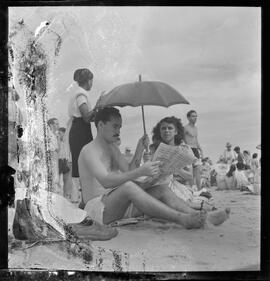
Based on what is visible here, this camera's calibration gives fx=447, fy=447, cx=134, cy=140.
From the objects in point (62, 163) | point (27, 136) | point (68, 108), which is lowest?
point (62, 163)

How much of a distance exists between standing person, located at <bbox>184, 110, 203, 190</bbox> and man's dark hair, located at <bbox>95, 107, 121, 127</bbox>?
2.30 ft

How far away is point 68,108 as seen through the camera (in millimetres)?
4496

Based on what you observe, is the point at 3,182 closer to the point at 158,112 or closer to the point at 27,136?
the point at 27,136

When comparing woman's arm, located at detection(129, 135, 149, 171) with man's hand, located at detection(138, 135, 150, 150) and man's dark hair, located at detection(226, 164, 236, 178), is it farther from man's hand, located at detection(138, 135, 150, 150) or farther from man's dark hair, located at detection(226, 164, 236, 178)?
man's dark hair, located at detection(226, 164, 236, 178)

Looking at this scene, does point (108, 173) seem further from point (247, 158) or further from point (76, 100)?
point (247, 158)

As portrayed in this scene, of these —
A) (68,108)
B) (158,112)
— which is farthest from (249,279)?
(68,108)

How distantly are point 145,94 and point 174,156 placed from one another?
0.68 metres

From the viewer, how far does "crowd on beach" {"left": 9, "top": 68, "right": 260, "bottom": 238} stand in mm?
4410

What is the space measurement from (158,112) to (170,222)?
43.1 inches

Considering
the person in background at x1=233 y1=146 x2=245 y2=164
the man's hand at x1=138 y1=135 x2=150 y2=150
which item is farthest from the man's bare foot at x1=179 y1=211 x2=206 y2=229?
the man's hand at x1=138 y1=135 x2=150 y2=150

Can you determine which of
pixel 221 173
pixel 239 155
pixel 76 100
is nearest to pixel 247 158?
pixel 239 155

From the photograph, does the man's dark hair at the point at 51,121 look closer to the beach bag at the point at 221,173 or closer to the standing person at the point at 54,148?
the standing person at the point at 54,148

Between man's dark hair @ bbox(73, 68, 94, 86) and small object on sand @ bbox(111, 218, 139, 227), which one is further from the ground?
man's dark hair @ bbox(73, 68, 94, 86)

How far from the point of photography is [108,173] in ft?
14.7
